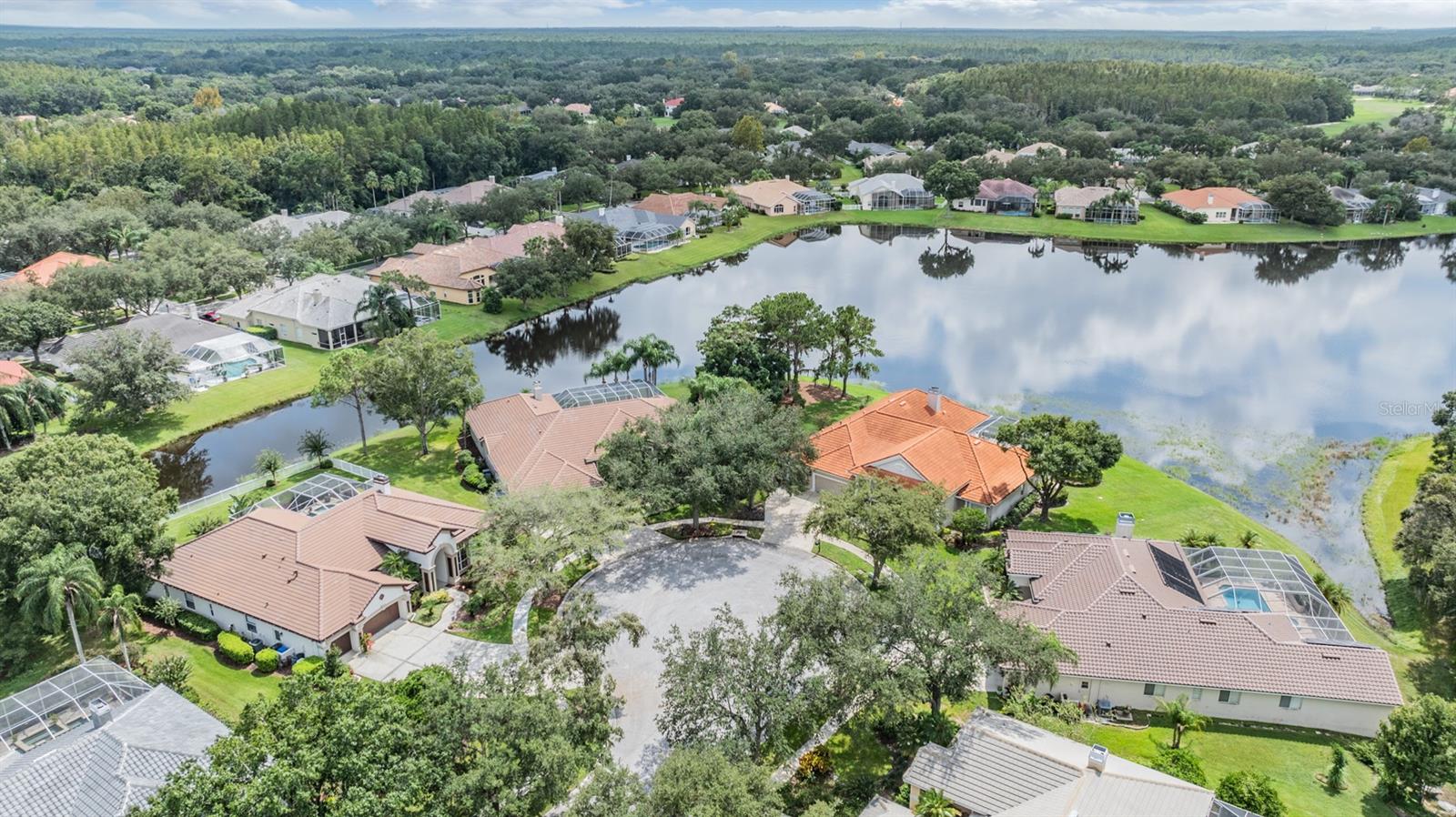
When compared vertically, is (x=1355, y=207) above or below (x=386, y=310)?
above

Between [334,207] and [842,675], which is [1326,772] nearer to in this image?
[842,675]

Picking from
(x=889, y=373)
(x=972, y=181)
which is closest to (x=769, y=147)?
(x=972, y=181)

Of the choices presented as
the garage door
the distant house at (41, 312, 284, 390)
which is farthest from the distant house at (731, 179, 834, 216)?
the garage door

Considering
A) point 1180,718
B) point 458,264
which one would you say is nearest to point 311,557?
point 1180,718

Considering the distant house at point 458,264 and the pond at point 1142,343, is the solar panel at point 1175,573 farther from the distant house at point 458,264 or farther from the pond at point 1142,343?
the distant house at point 458,264

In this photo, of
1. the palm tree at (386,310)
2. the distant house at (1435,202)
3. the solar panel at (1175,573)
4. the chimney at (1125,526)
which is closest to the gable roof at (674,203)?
the palm tree at (386,310)

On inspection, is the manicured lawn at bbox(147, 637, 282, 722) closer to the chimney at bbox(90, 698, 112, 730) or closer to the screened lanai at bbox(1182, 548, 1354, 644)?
the chimney at bbox(90, 698, 112, 730)

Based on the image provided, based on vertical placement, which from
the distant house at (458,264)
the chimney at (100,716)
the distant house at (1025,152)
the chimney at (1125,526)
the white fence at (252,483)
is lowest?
the white fence at (252,483)

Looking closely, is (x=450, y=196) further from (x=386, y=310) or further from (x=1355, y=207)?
(x=1355, y=207)
